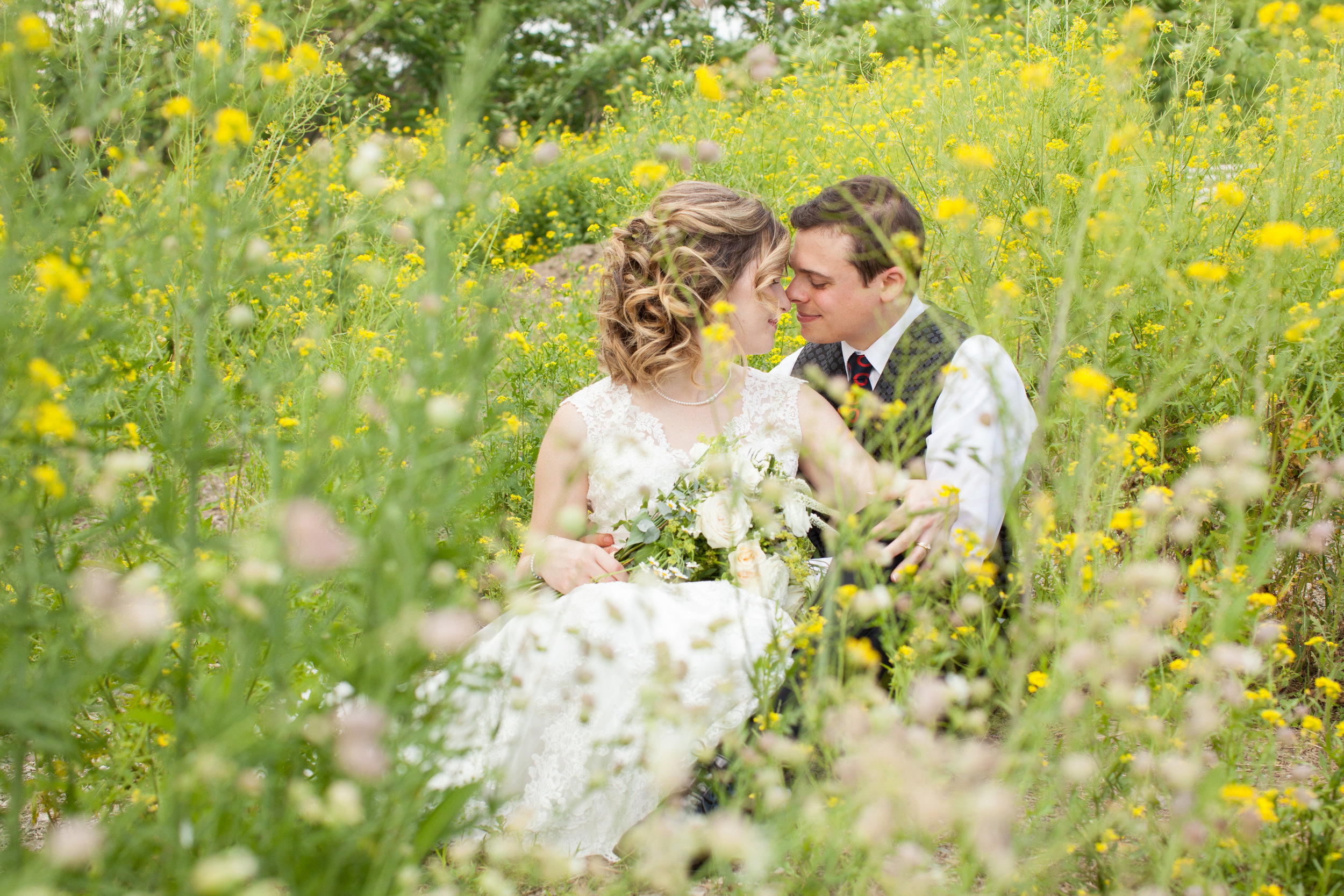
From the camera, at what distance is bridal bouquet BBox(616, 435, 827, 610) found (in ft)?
6.72

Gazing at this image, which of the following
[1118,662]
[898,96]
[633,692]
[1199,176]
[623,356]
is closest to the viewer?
[1118,662]

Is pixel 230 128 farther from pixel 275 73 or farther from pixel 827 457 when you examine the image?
pixel 827 457

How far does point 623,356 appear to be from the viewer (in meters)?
2.49

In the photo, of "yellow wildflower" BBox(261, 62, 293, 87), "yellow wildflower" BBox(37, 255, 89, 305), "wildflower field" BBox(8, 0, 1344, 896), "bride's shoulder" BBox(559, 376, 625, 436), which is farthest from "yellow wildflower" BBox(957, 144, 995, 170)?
"yellow wildflower" BBox(37, 255, 89, 305)

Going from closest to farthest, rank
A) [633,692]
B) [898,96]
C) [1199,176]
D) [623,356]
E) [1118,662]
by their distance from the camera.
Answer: [1118,662], [633,692], [623,356], [1199,176], [898,96]

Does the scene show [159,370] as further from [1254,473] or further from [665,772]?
[1254,473]

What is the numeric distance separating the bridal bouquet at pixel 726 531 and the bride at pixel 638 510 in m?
0.07

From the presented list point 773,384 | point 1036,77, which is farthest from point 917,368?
point 1036,77

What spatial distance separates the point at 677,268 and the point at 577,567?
0.82 metres

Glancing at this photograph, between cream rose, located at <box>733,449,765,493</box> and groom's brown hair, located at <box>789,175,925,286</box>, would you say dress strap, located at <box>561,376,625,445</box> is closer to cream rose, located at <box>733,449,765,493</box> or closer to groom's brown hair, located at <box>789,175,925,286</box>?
cream rose, located at <box>733,449,765,493</box>

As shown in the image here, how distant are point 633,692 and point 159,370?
3.96 ft

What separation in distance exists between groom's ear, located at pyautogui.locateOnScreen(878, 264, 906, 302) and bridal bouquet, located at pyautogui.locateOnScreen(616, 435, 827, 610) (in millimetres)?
564

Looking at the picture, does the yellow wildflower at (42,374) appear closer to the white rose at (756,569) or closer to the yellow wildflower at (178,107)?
the yellow wildflower at (178,107)

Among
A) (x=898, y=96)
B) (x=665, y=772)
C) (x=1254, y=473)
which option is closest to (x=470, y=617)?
(x=665, y=772)
